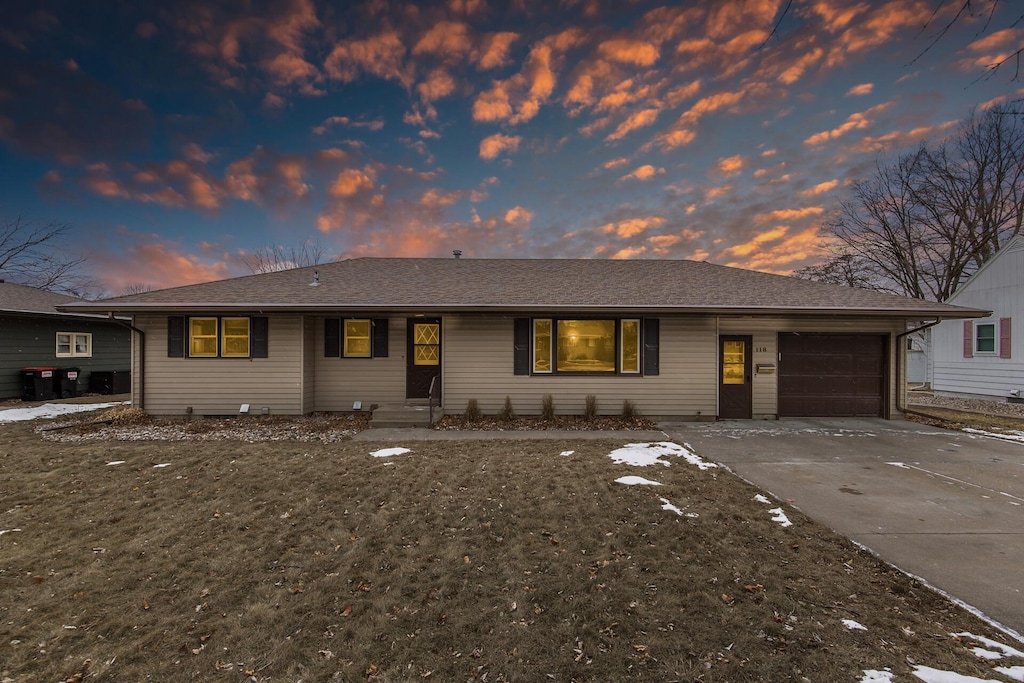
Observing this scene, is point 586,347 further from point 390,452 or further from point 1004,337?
point 1004,337

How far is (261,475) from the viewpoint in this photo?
5.06m

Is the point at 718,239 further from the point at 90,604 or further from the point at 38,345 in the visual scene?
the point at 38,345

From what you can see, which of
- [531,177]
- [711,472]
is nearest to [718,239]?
[531,177]

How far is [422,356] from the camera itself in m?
9.68

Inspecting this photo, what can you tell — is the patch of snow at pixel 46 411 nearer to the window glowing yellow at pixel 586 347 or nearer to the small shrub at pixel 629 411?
the window glowing yellow at pixel 586 347

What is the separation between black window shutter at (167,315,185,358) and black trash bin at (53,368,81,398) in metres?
7.62

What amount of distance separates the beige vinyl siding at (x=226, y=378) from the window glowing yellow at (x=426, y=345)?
262 centimetres

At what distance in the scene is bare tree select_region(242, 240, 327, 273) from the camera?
27.3 metres

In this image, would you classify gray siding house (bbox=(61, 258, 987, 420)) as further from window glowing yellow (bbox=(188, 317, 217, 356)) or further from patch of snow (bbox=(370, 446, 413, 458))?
patch of snow (bbox=(370, 446, 413, 458))

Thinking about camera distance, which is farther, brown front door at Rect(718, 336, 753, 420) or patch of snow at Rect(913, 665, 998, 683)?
brown front door at Rect(718, 336, 753, 420)

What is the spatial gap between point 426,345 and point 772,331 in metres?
8.30

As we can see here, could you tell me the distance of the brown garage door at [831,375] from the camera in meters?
9.45

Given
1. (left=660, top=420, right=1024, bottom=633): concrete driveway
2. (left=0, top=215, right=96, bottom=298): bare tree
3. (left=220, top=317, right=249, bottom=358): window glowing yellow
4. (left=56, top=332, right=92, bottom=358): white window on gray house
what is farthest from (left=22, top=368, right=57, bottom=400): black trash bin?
(left=660, top=420, right=1024, bottom=633): concrete driveway

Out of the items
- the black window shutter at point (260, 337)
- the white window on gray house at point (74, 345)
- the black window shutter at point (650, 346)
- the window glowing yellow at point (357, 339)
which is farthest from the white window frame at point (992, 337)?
the white window on gray house at point (74, 345)
